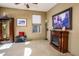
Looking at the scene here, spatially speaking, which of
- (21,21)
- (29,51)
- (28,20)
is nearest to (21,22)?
(21,21)

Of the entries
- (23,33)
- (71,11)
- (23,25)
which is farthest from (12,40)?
(71,11)

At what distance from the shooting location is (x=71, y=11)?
3848 millimetres

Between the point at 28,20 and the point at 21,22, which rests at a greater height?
the point at 28,20

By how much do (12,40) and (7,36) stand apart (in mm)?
449

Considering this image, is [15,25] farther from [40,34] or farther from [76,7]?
[76,7]

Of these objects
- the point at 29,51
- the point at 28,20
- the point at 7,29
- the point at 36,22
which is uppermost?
the point at 28,20

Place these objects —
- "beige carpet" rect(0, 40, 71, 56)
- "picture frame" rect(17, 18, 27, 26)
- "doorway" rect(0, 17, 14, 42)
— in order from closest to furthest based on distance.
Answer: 1. "beige carpet" rect(0, 40, 71, 56)
2. "doorway" rect(0, 17, 14, 42)
3. "picture frame" rect(17, 18, 27, 26)

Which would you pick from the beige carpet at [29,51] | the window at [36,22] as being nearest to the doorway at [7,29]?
the window at [36,22]

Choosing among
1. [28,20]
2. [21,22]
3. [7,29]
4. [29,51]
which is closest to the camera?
[29,51]

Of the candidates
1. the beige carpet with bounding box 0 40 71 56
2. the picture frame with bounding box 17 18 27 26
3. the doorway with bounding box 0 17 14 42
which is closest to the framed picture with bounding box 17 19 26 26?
the picture frame with bounding box 17 18 27 26

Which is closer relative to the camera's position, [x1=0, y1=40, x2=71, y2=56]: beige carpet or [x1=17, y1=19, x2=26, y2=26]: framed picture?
[x1=0, y1=40, x2=71, y2=56]: beige carpet

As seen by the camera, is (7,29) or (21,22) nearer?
(7,29)

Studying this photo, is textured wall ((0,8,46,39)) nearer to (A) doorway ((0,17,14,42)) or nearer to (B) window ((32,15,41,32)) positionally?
(B) window ((32,15,41,32))

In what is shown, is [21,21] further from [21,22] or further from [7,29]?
[7,29]
